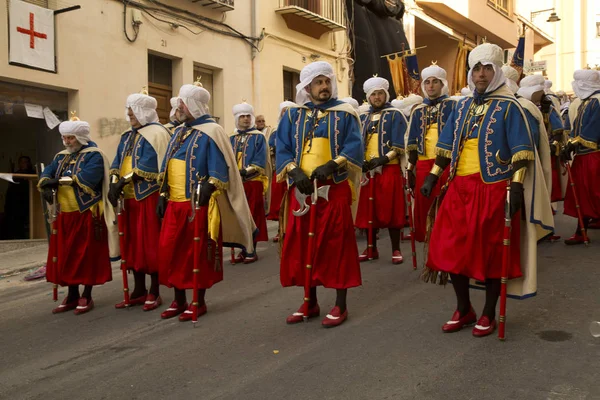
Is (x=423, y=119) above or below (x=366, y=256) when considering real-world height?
above

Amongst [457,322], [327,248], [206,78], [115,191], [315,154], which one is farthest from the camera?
[206,78]

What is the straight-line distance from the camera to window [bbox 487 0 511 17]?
25680mm

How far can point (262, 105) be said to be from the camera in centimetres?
1536

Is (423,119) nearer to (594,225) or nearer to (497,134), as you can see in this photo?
(497,134)

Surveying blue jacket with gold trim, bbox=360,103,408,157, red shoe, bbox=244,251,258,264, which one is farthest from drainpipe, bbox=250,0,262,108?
blue jacket with gold trim, bbox=360,103,408,157

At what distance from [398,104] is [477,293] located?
5.57m

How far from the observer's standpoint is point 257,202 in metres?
9.28

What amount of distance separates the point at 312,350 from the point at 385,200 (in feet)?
11.9

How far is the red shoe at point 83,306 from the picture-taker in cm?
639

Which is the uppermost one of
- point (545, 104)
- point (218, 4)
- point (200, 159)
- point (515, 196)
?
point (218, 4)

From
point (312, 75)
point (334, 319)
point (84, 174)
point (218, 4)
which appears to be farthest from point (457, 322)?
point (218, 4)

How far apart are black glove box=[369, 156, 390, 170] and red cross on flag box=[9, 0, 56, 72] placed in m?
5.78

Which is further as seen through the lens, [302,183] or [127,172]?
[127,172]

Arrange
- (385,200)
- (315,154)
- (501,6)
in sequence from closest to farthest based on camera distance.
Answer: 1. (315,154)
2. (385,200)
3. (501,6)
